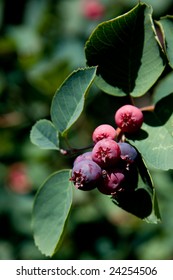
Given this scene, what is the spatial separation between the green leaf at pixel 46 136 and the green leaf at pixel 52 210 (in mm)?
77

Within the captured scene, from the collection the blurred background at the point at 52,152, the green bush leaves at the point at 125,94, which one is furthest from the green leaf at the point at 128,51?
the blurred background at the point at 52,152

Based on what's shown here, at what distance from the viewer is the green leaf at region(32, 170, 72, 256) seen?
131cm

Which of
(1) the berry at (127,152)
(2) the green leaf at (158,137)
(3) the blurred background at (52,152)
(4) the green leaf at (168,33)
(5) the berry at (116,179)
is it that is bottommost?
(3) the blurred background at (52,152)

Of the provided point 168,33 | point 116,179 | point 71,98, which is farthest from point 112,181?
point 168,33

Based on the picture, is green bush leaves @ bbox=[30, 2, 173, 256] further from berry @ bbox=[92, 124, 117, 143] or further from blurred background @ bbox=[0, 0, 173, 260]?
blurred background @ bbox=[0, 0, 173, 260]

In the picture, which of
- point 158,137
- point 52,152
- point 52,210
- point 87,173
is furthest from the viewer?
point 52,152

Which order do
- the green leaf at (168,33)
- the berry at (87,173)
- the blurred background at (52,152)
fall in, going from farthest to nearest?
the blurred background at (52,152), the green leaf at (168,33), the berry at (87,173)

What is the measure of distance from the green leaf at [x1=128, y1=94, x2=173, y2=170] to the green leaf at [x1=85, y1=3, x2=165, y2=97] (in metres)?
0.07

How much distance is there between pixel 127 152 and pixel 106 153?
59 millimetres

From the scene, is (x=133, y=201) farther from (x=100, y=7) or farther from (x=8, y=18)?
(x=8, y=18)

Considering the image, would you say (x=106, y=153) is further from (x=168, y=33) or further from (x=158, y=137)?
(x=168, y=33)

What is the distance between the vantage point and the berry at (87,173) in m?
1.13

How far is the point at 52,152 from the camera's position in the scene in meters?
2.80

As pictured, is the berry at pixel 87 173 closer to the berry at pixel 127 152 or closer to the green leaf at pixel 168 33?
the berry at pixel 127 152
